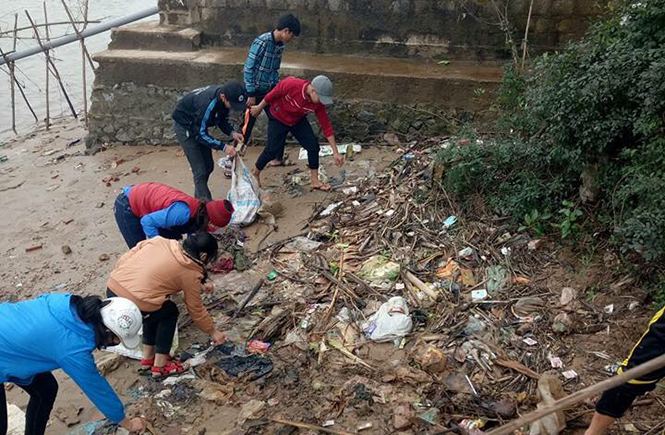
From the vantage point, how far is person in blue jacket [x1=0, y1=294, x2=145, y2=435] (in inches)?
107

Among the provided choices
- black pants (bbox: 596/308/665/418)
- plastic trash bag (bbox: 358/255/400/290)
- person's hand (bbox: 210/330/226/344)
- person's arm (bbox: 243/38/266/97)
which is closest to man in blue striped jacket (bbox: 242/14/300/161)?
person's arm (bbox: 243/38/266/97)

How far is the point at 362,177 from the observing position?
6133 mm

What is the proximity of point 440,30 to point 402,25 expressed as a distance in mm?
503

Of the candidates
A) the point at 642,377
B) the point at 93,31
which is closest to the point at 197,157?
the point at 642,377

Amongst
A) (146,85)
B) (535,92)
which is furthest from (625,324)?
(146,85)

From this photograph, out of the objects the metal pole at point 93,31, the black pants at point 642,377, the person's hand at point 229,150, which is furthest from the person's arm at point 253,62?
the black pants at point 642,377

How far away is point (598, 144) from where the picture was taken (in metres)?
3.95

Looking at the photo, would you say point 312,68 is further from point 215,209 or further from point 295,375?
point 295,375

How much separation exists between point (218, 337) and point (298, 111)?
2.63 metres

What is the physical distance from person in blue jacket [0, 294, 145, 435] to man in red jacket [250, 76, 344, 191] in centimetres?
318

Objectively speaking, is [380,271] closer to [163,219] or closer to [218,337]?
[218,337]

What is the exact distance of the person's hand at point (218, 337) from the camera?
380 centimetres

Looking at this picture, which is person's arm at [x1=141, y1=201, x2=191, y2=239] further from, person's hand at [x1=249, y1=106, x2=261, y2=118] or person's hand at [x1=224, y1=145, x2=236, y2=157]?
person's hand at [x1=249, y1=106, x2=261, y2=118]

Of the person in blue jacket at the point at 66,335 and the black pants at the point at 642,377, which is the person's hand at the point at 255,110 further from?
the black pants at the point at 642,377
